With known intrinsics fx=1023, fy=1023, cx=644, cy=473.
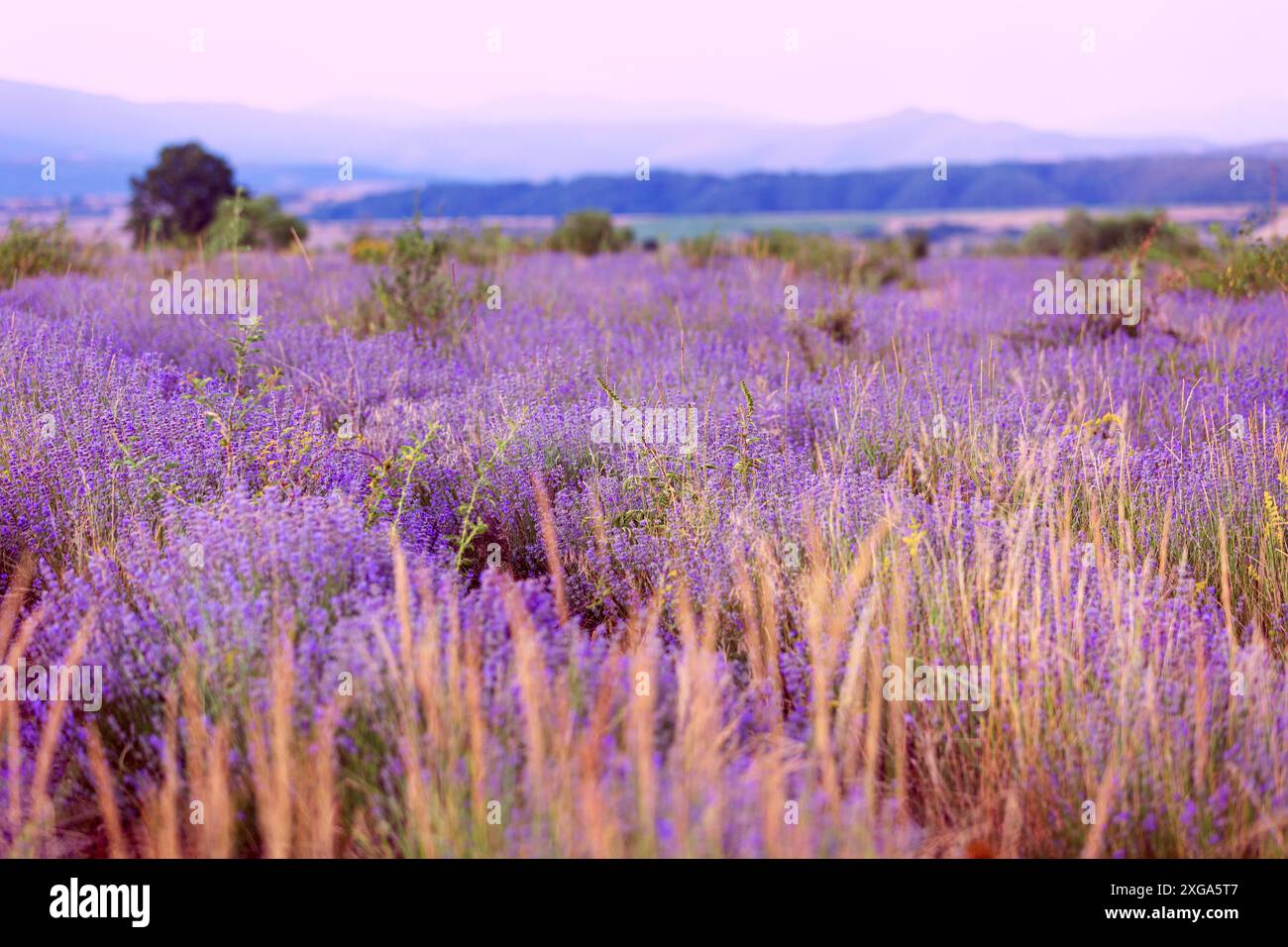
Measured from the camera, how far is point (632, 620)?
316 cm

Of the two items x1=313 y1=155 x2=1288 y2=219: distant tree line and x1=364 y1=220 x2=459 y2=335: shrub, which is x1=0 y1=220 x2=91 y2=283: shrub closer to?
x1=364 y1=220 x2=459 y2=335: shrub

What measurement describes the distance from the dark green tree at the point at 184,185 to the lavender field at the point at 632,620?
20872 millimetres

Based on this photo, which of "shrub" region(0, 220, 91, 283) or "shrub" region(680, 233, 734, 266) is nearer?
"shrub" region(0, 220, 91, 283)

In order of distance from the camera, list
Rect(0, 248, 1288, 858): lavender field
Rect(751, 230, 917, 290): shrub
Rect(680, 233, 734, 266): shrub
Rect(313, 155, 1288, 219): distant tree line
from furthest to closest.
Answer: Rect(313, 155, 1288, 219): distant tree line < Rect(680, 233, 734, 266): shrub < Rect(751, 230, 917, 290): shrub < Rect(0, 248, 1288, 858): lavender field

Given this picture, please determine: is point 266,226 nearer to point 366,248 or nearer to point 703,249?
point 366,248

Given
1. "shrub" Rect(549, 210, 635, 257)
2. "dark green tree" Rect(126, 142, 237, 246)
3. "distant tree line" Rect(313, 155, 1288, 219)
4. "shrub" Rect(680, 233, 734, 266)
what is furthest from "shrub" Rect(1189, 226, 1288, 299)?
"distant tree line" Rect(313, 155, 1288, 219)

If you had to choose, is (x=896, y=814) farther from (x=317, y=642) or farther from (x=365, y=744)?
(x=317, y=642)

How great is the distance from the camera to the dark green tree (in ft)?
76.8

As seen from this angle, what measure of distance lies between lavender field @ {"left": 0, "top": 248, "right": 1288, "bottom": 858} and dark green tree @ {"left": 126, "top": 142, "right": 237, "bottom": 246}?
68.5 ft

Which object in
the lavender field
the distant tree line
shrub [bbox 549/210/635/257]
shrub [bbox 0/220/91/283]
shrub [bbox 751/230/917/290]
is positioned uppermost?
the distant tree line

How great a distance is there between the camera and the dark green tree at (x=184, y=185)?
76.8ft

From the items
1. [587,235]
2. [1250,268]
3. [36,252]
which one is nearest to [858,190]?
[587,235]

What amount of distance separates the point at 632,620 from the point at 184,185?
941 inches

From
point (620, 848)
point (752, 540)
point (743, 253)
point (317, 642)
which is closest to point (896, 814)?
point (620, 848)
